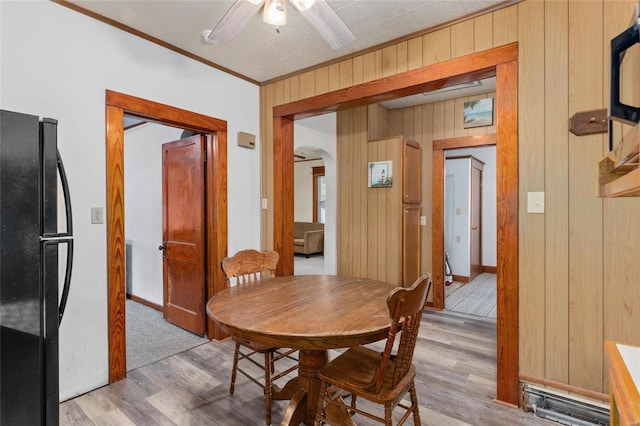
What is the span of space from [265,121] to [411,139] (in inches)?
75.8

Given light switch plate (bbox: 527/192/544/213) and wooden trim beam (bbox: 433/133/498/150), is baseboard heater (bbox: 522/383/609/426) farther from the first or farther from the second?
wooden trim beam (bbox: 433/133/498/150)

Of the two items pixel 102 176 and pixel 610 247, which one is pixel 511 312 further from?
pixel 102 176

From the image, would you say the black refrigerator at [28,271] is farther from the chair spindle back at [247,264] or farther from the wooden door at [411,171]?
Answer: the wooden door at [411,171]

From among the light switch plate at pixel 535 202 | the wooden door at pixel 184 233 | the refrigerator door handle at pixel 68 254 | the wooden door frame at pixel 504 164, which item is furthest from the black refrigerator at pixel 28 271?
the light switch plate at pixel 535 202

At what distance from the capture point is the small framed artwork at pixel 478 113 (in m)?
3.75

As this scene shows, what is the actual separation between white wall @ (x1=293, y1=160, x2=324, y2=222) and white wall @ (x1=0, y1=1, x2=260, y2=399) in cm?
715

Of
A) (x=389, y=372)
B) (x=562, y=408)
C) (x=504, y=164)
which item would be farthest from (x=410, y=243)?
(x=389, y=372)

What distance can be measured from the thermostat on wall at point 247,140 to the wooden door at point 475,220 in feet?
13.5

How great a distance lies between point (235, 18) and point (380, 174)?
2532mm

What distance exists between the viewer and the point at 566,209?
1.91m

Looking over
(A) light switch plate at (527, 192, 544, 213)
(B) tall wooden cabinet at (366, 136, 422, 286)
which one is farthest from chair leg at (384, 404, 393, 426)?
(B) tall wooden cabinet at (366, 136, 422, 286)

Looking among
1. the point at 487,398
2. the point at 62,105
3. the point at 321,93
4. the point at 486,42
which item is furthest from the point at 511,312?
the point at 62,105

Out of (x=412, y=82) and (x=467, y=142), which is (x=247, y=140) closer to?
(x=412, y=82)

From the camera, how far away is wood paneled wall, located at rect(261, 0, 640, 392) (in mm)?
1777
